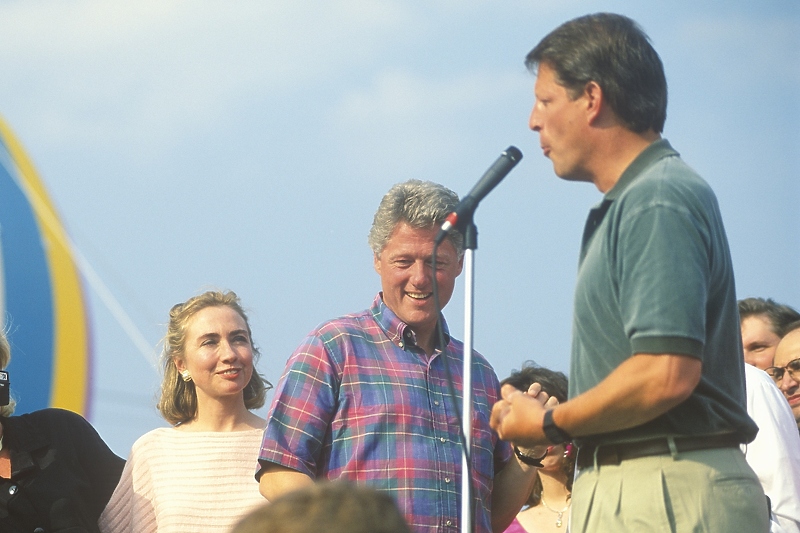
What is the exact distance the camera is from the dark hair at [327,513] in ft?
3.15

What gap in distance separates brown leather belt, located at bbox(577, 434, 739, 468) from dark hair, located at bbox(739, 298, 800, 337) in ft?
7.87

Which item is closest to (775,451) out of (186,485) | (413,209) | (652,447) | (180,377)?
(413,209)

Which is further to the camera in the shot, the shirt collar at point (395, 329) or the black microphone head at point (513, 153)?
the shirt collar at point (395, 329)

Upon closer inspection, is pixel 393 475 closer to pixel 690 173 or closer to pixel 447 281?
pixel 447 281

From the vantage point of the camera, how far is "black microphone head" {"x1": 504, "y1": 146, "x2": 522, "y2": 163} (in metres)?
2.16

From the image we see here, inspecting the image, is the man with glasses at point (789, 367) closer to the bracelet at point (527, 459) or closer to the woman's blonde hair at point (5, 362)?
the bracelet at point (527, 459)

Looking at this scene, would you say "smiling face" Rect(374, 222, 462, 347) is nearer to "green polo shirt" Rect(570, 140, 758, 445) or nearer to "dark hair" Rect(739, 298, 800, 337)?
"green polo shirt" Rect(570, 140, 758, 445)

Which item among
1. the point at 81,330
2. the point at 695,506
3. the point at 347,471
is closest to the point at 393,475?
the point at 347,471

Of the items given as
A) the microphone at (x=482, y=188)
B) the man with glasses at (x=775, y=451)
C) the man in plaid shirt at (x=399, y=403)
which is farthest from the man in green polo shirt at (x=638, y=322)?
the man with glasses at (x=775, y=451)

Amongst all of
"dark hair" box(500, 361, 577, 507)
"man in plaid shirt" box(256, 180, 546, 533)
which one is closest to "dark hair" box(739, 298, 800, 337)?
A: "dark hair" box(500, 361, 577, 507)

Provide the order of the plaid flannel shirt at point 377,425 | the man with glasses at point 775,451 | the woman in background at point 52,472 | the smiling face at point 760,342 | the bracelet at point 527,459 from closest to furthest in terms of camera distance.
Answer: the plaid flannel shirt at point 377,425 → the bracelet at point 527,459 → the man with glasses at point 775,451 → the woman in background at point 52,472 → the smiling face at point 760,342

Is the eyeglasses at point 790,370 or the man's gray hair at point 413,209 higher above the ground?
the man's gray hair at point 413,209

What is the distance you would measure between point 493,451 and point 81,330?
289cm

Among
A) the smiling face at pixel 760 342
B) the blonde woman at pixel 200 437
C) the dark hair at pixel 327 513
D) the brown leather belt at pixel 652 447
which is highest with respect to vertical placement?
the smiling face at pixel 760 342
